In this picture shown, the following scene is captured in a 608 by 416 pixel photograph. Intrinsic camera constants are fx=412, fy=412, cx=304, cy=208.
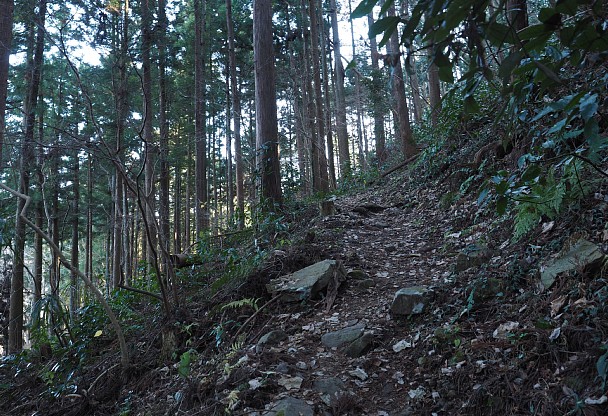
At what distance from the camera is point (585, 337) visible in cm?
255

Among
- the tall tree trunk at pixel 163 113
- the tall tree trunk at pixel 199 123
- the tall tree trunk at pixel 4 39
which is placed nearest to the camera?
the tall tree trunk at pixel 4 39

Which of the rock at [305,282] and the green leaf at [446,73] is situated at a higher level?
the green leaf at [446,73]

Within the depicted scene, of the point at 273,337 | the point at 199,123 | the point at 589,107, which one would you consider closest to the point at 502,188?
the point at 589,107

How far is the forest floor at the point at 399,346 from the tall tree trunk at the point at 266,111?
217 cm

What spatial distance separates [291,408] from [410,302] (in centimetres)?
164

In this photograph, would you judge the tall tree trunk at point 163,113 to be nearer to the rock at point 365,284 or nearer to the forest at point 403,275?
the forest at point 403,275

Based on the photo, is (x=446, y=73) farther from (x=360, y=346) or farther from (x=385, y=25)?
(x=360, y=346)

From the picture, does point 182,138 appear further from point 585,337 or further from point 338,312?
point 585,337

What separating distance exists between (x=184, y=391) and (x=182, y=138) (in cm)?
1967

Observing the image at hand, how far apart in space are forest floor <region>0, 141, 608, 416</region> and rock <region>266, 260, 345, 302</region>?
127 mm

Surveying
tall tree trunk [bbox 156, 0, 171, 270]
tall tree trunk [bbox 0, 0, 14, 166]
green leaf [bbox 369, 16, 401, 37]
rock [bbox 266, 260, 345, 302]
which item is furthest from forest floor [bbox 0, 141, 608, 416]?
tall tree trunk [bbox 156, 0, 171, 270]

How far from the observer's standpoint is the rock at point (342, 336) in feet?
12.6

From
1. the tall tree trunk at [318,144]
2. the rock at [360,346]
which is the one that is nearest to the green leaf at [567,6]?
the rock at [360,346]

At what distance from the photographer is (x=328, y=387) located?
10.5 feet
